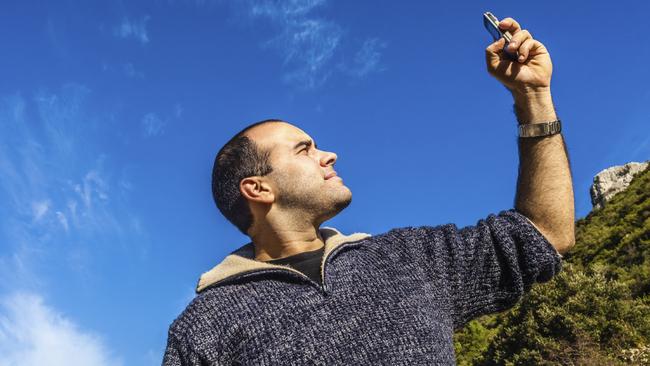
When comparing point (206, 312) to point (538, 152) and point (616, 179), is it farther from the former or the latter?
point (616, 179)

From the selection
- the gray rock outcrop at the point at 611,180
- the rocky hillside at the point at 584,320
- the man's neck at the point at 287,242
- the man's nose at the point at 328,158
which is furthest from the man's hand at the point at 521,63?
the gray rock outcrop at the point at 611,180

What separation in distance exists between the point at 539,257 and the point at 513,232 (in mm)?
178

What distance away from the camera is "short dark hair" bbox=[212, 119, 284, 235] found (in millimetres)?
3492

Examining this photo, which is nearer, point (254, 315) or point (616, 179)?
point (254, 315)

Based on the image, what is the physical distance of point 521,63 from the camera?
285 cm

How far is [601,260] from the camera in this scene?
2647cm

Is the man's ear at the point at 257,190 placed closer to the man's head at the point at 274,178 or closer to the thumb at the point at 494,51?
the man's head at the point at 274,178

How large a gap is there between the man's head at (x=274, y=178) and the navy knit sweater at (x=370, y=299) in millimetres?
302

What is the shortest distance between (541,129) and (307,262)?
1432 millimetres

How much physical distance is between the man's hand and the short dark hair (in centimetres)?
144

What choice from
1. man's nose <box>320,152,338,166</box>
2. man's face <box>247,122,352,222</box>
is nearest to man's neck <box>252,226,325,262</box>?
man's face <box>247,122,352,222</box>

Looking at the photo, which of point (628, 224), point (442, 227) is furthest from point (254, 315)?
point (628, 224)

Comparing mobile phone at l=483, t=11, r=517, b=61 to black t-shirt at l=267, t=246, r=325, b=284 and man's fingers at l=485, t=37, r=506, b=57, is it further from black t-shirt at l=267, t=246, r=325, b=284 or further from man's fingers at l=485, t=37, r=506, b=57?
black t-shirt at l=267, t=246, r=325, b=284

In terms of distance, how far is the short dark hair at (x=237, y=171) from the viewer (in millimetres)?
3492
